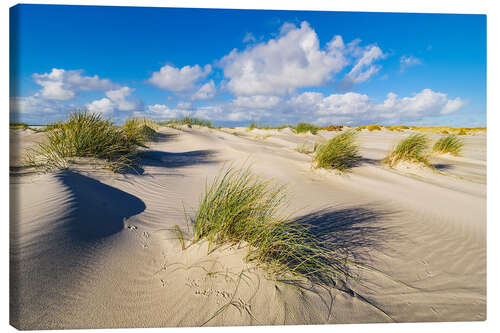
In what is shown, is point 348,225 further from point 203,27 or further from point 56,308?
point 203,27

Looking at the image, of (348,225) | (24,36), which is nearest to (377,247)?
(348,225)

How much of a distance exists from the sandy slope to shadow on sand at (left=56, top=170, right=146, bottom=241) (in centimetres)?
1

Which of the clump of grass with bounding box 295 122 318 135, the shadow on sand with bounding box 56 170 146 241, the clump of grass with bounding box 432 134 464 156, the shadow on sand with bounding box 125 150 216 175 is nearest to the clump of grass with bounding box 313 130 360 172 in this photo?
the shadow on sand with bounding box 125 150 216 175

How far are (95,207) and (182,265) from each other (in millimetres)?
1154

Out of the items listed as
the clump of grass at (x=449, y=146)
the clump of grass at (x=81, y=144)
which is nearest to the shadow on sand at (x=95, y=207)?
the clump of grass at (x=81, y=144)

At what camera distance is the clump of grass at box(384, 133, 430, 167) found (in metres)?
5.43

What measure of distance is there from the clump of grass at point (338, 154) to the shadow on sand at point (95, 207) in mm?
3461

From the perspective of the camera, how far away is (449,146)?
24.4ft

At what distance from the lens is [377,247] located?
2.20 meters

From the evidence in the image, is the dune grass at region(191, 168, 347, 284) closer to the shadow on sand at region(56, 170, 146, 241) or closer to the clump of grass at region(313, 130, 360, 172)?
the shadow on sand at region(56, 170, 146, 241)

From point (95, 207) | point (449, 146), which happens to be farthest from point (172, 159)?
point (449, 146)

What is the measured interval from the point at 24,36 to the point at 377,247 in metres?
3.65

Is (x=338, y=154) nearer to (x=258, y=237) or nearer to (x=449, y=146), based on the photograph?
(x=258, y=237)

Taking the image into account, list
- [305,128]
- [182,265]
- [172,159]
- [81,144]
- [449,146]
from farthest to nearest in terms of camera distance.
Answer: [305,128]
[449,146]
[172,159]
[81,144]
[182,265]
